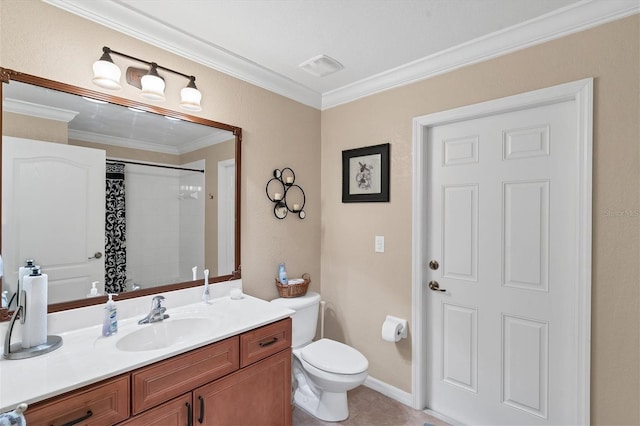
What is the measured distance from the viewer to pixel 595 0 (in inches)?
60.6

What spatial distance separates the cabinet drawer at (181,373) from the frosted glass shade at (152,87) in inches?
51.5

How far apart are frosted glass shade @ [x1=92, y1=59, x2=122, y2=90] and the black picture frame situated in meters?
1.65

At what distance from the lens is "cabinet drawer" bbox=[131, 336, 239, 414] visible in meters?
1.21

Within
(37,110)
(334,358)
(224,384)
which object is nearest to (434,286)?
(334,358)

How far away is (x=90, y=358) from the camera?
1.23 metres

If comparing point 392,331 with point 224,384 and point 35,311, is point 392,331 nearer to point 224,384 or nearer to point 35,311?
point 224,384

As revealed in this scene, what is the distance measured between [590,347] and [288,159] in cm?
218

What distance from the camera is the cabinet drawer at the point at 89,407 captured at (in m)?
1.00

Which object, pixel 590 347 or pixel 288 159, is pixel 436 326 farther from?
pixel 288 159

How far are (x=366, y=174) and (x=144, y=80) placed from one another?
1.60 metres

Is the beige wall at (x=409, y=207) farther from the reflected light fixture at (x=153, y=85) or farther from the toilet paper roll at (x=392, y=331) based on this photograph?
the reflected light fixture at (x=153, y=85)

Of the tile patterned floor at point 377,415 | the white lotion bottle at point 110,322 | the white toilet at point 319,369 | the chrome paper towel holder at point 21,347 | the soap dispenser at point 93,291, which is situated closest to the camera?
the chrome paper towel holder at point 21,347

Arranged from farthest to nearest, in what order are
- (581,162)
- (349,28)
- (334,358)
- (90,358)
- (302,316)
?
(302,316)
(334,358)
(349,28)
(581,162)
(90,358)

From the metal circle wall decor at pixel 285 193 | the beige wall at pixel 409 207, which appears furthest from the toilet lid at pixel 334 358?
the metal circle wall decor at pixel 285 193
